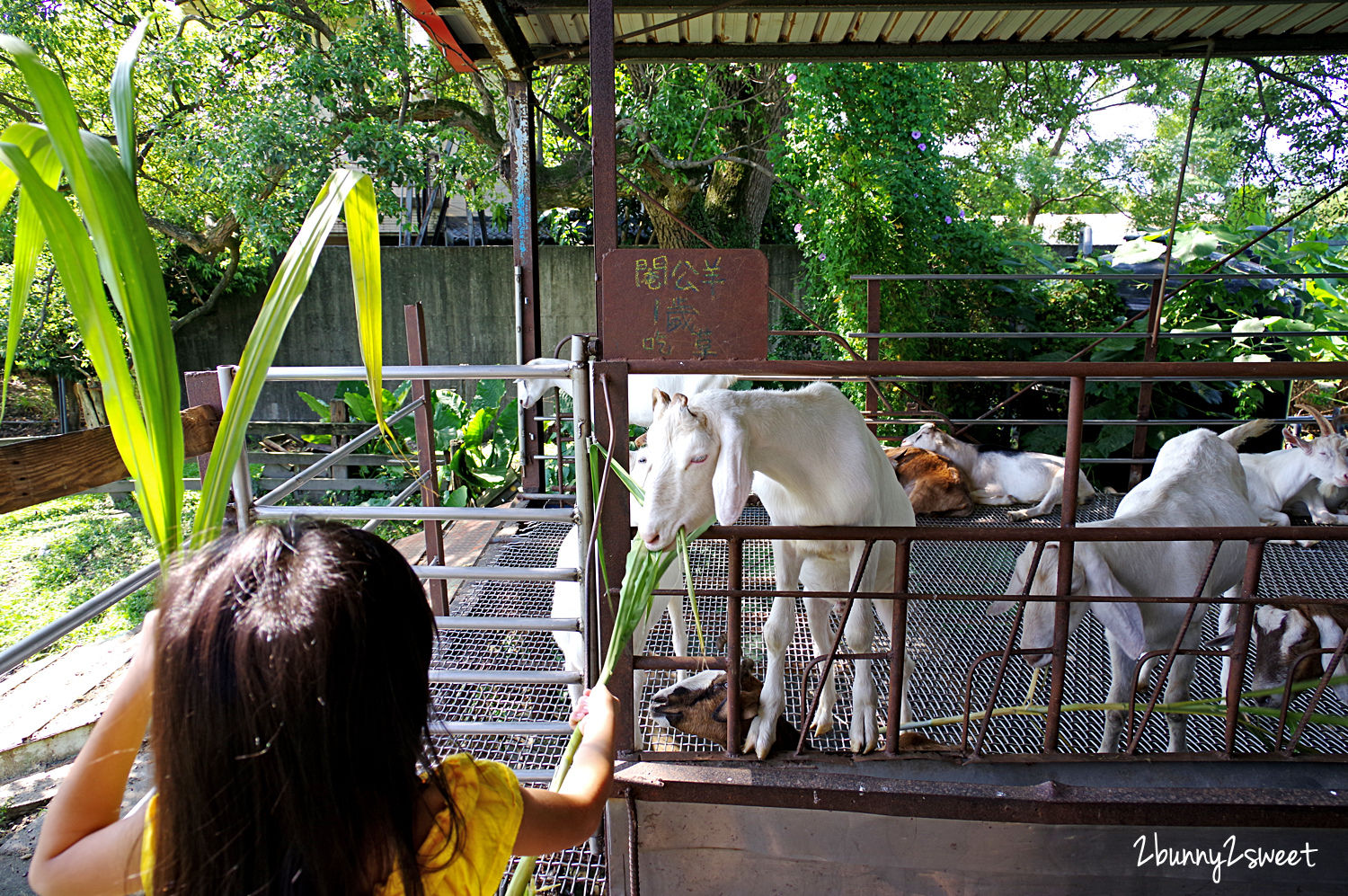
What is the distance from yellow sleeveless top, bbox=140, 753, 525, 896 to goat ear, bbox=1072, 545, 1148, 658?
2.21 metres

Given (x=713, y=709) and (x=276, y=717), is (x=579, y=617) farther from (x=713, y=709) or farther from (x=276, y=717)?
(x=276, y=717)

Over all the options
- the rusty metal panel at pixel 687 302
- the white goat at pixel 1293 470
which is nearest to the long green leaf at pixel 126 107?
the rusty metal panel at pixel 687 302

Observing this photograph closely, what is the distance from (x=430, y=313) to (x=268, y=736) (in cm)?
1113

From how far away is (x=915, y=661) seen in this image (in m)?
3.43

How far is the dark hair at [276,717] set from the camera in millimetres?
892

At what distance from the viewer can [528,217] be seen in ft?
17.0

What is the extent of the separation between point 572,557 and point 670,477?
2.93 ft

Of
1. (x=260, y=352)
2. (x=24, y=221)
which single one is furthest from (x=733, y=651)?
(x=24, y=221)

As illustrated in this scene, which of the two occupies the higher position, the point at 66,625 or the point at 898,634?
the point at 66,625

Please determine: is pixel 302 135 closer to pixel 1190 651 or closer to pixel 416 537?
pixel 416 537

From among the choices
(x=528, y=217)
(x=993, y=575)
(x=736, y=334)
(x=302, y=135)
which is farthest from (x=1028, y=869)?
(x=302, y=135)

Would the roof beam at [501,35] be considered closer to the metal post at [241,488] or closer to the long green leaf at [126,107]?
the metal post at [241,488]

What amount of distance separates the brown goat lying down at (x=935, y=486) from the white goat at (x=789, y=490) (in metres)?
2.61

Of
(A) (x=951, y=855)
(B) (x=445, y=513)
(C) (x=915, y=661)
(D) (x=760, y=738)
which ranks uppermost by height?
(B) (x=445, y=513)
